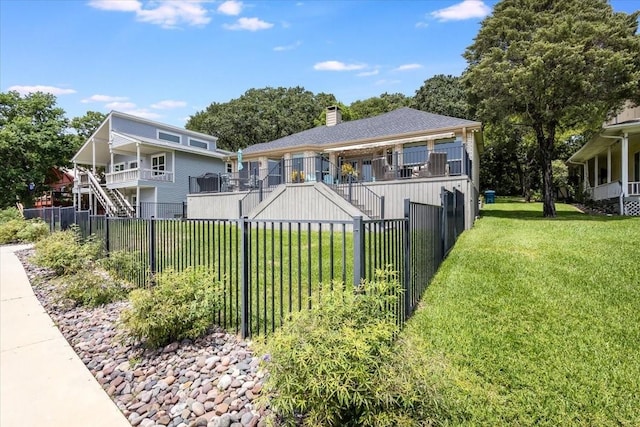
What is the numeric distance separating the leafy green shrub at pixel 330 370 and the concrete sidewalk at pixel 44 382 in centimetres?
161

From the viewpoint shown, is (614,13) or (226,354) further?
(614,13)

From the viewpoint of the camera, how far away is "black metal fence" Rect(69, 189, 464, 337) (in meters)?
3.42

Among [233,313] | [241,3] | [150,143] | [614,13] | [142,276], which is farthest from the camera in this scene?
[150,143]

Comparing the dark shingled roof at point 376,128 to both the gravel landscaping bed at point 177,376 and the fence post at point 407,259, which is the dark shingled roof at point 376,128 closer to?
the fence post at point 407,259

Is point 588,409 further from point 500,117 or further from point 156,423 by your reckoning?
point 500,117

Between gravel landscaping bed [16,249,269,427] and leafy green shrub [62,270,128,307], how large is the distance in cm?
81

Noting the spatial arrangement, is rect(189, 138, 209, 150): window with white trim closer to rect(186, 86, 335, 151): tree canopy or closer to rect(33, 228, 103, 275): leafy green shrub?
rect(186, 86, 335, 151): tree canopy

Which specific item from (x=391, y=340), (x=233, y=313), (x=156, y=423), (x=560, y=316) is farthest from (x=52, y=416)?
(x=560, y=316)

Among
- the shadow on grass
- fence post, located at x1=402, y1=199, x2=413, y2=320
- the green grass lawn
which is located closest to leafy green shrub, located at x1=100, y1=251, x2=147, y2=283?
fence post, located at x1=402, y1=199, x2=413, y2=320

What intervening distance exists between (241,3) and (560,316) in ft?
35.1

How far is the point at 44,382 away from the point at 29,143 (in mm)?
32563

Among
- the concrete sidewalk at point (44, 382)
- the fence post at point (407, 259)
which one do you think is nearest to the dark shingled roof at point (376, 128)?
the fence post at point (407, 259)

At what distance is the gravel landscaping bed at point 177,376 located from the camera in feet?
9.19

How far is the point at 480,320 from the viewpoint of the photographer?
4277 millimetres
